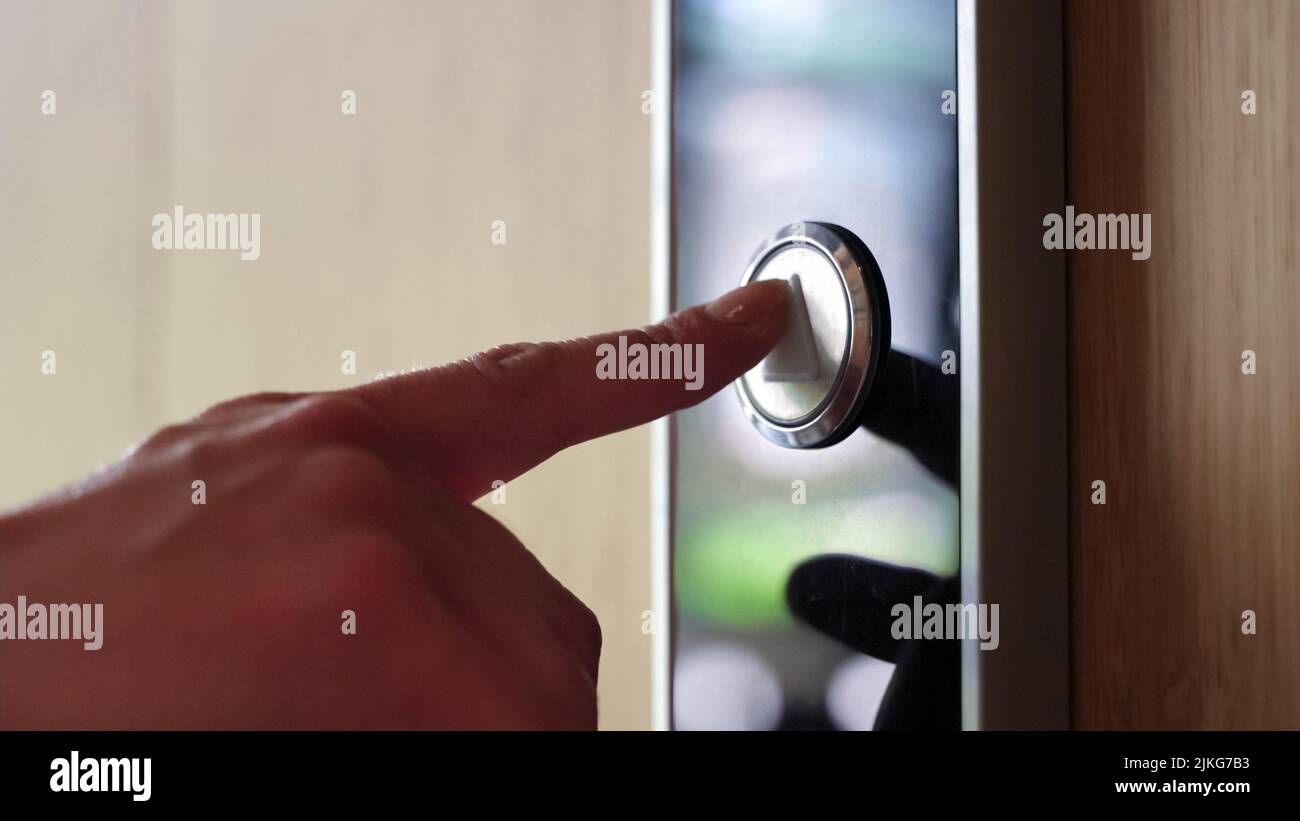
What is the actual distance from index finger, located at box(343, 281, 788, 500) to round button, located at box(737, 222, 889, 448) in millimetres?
21

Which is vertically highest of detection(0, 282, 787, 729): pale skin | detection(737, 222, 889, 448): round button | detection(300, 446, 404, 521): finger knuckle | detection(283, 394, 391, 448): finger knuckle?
detection(737, 222, 889, 448): round button

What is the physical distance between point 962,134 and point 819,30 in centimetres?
8

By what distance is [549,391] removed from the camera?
31 centimetres

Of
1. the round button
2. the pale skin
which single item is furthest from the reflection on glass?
the pale skin

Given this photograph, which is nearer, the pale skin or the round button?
the pale skin

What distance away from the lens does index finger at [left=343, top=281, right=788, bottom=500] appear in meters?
0.29

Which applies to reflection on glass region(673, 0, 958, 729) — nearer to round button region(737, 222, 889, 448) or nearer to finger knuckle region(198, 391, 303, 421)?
round button region(737, 222, 889, 448)

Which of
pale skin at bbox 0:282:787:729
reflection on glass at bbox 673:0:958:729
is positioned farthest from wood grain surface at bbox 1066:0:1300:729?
pale skin at bbox 0:282:787:729

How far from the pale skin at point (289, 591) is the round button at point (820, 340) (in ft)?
0.43

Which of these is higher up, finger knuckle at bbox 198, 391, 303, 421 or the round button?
the round button

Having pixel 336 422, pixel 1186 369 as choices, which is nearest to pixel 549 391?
pixel 336 422

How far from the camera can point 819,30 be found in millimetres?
367
